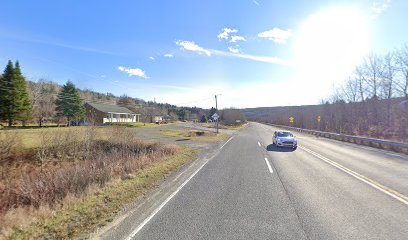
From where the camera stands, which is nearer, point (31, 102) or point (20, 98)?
point (20, 98)

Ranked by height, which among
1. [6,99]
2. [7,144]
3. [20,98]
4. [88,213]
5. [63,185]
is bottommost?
[63,185]

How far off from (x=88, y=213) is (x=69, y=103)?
5096cm

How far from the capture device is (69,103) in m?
51.1

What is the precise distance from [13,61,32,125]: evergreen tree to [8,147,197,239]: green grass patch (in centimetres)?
4146

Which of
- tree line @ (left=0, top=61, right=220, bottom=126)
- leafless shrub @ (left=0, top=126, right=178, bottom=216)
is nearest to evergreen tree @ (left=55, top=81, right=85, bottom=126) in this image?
tree line @ (left=0, top=61, right=220, bottom=126)

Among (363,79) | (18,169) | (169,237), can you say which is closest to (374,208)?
(169,237)

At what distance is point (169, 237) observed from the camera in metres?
4.64

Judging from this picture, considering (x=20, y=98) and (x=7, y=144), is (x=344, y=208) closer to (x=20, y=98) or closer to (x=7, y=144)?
(x=7, y=144)

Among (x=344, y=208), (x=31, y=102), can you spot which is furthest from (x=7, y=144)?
(x=31, y=102)

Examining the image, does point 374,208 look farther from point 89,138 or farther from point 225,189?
point 89,138

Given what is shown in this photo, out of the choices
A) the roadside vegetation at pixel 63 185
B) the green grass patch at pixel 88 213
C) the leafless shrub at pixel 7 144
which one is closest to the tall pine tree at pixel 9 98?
the roadside vegetation at pixel 63 185

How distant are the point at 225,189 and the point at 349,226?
143 inches

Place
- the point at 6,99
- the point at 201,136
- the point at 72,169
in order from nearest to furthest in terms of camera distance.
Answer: the point at 72,169 < the point at 201,136 < the point at 6,99

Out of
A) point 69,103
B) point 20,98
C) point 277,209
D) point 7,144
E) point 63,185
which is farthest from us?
point 69,103
